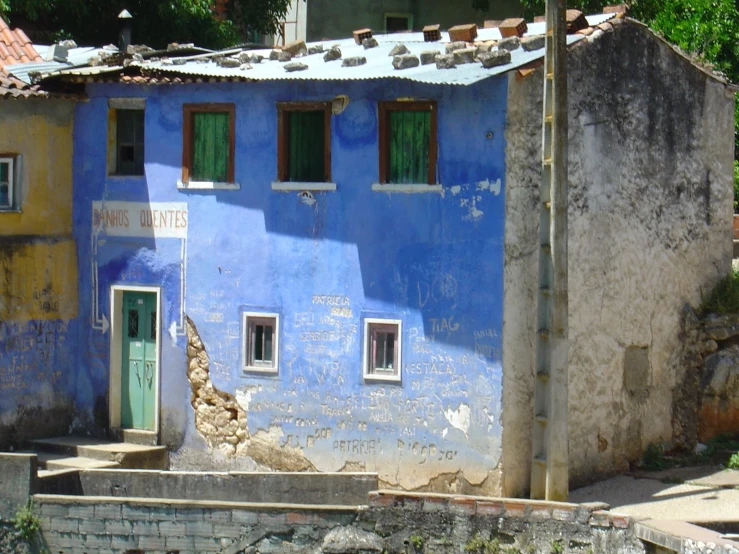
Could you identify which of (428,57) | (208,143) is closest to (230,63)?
(208,143)

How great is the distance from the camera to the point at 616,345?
16797mm

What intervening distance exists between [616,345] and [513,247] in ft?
7.64

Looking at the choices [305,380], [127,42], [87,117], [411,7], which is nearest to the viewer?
[305,380]

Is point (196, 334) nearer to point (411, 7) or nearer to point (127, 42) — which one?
point (127, 42)

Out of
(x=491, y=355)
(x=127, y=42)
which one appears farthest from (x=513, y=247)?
(x=127, y=42)

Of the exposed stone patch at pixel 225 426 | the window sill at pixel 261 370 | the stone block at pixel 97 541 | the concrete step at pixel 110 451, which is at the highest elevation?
the window sill at pixel 261 370

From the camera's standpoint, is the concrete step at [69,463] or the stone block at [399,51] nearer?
the stone block at [399,51]

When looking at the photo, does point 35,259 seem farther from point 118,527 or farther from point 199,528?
point 199,528

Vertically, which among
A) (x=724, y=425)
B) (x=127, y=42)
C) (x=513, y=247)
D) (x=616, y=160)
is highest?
(x=127, y=42)

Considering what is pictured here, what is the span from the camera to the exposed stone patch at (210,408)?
667 inches

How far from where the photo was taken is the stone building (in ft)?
50.6

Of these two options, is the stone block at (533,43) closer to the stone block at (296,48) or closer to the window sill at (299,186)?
the window sill at (299,186)

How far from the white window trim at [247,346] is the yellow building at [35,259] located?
2.58 metres

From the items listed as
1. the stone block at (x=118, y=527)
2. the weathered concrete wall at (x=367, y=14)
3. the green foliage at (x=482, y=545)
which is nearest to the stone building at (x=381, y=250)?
the green foliage at (x=482, y=545)
